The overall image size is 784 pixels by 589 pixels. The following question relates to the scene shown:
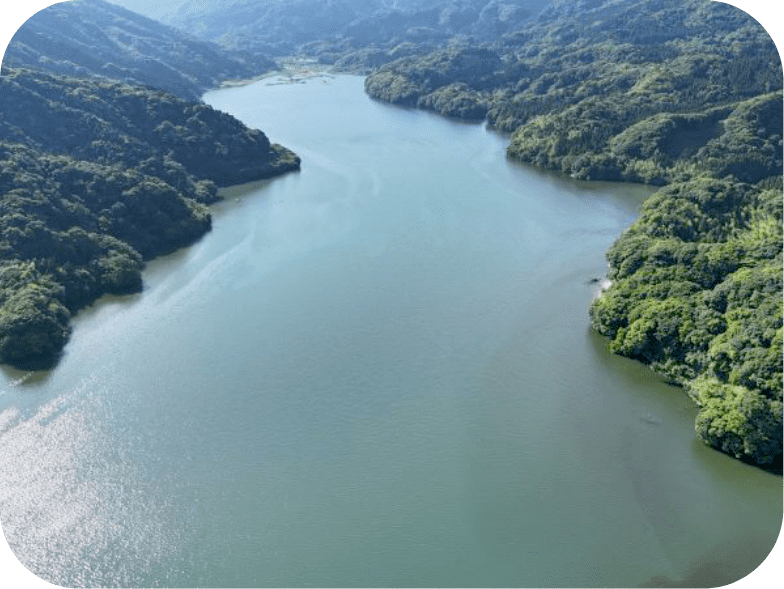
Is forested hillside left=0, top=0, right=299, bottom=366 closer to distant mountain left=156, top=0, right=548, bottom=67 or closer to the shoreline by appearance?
the shoreline

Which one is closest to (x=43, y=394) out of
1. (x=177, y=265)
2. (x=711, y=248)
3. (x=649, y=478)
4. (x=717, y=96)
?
(x=177, y=265)

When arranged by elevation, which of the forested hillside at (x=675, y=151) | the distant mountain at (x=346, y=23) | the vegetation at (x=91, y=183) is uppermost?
the forested hillside at (x=675, y=151)

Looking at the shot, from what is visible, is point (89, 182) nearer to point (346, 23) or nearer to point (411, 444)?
point (411, 444)

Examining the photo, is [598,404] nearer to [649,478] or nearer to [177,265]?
[649,478]

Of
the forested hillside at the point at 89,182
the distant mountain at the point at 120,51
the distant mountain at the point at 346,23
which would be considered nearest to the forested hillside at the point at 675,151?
the distant mountain at the point at 346,23

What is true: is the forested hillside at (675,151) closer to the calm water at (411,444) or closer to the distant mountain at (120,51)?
the calm water at (411,444)

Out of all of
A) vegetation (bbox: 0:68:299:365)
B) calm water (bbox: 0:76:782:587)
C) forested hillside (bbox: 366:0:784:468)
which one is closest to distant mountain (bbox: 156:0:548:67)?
forested hillside (bbox: 366:0:784:468)

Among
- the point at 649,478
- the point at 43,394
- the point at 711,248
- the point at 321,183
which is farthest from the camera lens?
the point at 321,183
